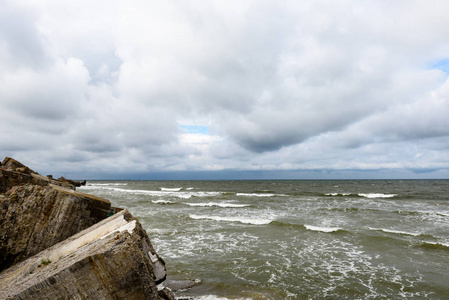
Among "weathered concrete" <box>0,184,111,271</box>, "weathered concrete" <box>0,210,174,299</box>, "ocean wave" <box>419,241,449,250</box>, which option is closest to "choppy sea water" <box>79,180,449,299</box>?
"ocean wave" <box>419,241,449,250</box>

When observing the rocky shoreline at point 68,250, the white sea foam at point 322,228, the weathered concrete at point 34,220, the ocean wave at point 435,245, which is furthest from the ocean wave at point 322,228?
the weathered concrete at point 34,220

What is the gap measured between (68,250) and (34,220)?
4.53 ft

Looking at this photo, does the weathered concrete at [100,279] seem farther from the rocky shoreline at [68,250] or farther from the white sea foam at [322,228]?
the white sea foam at [322,228]

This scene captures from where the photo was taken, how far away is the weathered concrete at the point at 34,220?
530 cm

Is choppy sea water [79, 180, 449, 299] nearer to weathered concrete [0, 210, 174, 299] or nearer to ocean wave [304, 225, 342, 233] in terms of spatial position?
ocean wave [304, 225, 342, 233]

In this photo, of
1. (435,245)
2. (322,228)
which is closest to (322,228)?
(322,228)

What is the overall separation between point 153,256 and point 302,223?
16846mm

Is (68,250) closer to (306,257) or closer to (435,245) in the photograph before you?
(306,257)

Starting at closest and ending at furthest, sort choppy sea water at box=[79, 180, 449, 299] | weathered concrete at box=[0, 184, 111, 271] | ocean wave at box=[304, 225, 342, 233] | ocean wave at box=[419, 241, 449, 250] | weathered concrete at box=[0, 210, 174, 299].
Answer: weathered concrete at box=[0, 210, 174, 299], weathered concrete at box=[0, 184, 111, 271], choppy sea water at box=[79, 180, 449, 299], ocean wave at box=[419, 241, 449, 250], ocean wave at box=[304, 225, 342, 233]

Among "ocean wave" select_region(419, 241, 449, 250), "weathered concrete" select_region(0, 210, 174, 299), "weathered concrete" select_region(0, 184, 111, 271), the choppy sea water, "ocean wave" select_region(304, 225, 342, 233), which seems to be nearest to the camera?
"weathered concrete" select_region(0, 210, 174, 299)

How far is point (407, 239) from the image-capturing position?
1491 centimetres

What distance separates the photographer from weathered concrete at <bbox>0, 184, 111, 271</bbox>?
5.30 metres

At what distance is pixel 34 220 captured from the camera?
555cm

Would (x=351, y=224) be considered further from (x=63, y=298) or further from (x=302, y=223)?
(x=63, y=298)
